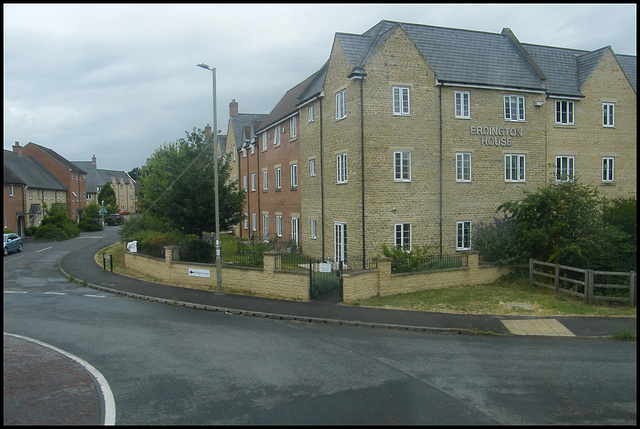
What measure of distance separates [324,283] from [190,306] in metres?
5.03

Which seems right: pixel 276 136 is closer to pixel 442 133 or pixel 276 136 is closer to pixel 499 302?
pixel 442 133

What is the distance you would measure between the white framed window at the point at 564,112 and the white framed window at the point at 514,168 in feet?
12.2

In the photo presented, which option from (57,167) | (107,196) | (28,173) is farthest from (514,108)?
(107,196)

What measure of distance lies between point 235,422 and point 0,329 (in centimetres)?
387

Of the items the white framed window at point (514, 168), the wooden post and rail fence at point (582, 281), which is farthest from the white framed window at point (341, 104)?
the wooden post and rail fence at point (582, 281)

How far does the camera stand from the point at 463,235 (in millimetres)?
24125

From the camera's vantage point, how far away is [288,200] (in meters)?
31.9

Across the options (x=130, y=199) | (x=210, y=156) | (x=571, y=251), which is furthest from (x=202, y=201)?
(x=130, y=199)

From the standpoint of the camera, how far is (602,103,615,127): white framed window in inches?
1088

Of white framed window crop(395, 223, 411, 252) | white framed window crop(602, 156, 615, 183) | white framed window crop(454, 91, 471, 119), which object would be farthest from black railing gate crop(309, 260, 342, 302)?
white framed window crop(602, 156, 615, 183)

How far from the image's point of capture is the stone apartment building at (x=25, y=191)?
50250 mm

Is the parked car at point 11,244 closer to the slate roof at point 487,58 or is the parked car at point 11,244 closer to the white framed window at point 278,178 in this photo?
the white framed window at point 278,178

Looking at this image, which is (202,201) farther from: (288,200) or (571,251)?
(571,251)

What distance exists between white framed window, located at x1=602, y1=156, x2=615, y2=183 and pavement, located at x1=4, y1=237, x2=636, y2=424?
16.4 meters
